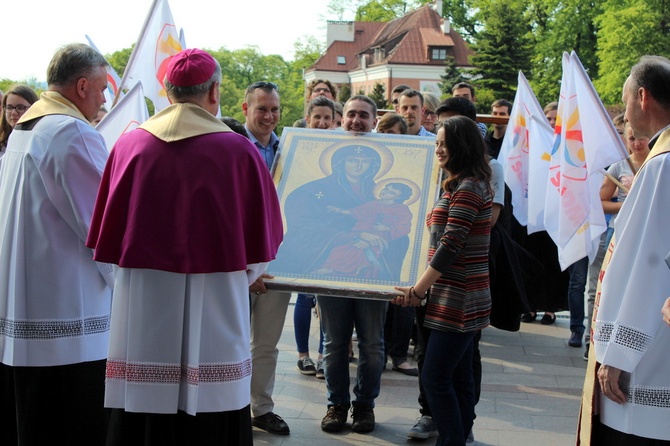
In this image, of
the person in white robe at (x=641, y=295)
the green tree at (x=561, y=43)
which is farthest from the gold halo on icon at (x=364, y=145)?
the green tree at (x=561, y=43)

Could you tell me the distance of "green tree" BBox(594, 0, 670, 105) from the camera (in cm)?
4134

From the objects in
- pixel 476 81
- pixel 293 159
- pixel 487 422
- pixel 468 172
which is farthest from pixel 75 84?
pixel 476 81

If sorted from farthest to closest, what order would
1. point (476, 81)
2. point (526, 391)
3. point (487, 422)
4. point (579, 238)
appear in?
1. point (476, 81)
2. point (579, 238)
3. point (526, 391)
4. point (487, 422)

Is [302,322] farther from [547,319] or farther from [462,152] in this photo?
[547,319]

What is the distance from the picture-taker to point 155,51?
761 cm

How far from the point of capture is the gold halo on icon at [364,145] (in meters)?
5.32

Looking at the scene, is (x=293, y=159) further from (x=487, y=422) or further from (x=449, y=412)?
(x=487, y=422)

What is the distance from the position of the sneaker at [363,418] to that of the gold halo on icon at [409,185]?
139 cm

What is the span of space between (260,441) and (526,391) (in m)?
2.30

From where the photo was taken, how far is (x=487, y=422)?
5.75 m

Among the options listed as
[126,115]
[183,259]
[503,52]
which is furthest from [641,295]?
[503,52]

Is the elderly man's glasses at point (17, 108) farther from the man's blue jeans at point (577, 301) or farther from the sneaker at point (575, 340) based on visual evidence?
the sneaker at point (575, 340)

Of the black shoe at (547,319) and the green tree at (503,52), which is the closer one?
the black shoe at (547,319)

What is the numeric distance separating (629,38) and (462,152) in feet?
131
